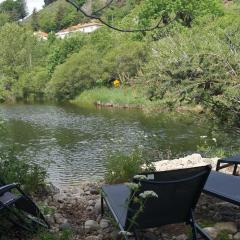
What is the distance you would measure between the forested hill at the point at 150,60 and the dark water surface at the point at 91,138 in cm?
92

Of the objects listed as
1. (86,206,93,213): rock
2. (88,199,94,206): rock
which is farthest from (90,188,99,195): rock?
(86,206,93,213): rock

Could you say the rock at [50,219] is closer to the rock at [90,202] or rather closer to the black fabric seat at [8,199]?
the black fabric seat at [8,199]

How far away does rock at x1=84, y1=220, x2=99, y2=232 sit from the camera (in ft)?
13.3

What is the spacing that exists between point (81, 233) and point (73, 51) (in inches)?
1807

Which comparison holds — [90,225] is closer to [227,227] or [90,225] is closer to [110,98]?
[227,227]

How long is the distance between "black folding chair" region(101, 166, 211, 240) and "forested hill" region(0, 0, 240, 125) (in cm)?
113

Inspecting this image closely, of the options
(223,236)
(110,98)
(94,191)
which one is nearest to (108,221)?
(223,236)

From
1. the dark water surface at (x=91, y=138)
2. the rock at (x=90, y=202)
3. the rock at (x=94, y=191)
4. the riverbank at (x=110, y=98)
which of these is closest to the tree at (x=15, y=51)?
the riverbank at (x=110, y=98)

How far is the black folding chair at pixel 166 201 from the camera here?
9.86 feet

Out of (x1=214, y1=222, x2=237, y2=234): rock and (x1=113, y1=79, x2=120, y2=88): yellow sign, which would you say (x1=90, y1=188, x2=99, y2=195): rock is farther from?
(x1=113, y1=79, x2=120, y2=88): yellow sign

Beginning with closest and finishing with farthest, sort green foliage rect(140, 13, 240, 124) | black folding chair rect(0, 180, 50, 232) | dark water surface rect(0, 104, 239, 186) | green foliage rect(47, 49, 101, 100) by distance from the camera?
black folding chair rect(0, 180, 50, 232)
green foliage rect(140, 13, 240, 124)
dark water surface rect(0, 104, 239, 186)
green foliage rect(47, 49, 101, 100)

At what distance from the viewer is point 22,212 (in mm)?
3912

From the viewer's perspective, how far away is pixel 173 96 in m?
12.2

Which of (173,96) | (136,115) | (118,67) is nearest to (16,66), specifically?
(118,67)
